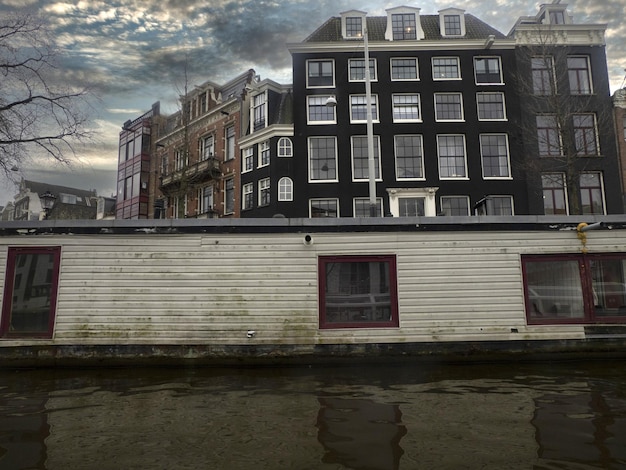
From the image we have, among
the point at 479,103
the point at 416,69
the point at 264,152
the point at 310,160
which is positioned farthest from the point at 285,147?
the point at 479,103

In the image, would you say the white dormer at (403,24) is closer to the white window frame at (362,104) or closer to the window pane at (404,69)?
the window pane at (404,69)

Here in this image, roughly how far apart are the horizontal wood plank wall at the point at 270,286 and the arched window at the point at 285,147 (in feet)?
58.0

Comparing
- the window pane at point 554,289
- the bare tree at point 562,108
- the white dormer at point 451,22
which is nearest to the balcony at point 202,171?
the white dormer at point 451,22

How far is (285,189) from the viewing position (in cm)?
2533

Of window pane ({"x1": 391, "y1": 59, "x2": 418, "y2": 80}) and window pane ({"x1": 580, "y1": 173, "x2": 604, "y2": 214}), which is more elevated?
window pane ({"x1": 391, "y1": 59, "x2": 418, "y2": 80})

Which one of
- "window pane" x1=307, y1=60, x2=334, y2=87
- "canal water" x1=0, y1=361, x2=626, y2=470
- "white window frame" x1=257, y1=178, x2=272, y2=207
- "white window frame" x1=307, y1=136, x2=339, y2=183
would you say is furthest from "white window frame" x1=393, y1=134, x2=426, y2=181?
"canal water" x1=0, y1=361, x2=626, y2=470

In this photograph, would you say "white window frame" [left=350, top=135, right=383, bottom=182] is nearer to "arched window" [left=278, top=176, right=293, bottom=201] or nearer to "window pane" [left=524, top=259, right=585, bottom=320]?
"arched window" [left=278, top=176, right=293, bottom=201]

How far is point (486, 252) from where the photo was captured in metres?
8.89

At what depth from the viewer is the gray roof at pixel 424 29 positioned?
84.2 feet

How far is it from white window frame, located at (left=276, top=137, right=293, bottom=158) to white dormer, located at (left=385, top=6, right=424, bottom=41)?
8.76m

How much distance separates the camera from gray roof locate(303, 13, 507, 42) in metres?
25.7

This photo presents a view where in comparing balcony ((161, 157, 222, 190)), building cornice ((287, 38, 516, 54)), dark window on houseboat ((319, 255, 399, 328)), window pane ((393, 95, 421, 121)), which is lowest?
dark window on houseboat ((319, 255, 399, 328))

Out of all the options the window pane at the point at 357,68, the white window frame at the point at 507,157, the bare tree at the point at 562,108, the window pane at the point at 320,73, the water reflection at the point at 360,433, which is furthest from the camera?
the window pane at the point at 320,73

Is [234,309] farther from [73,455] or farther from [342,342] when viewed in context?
[73,455]
